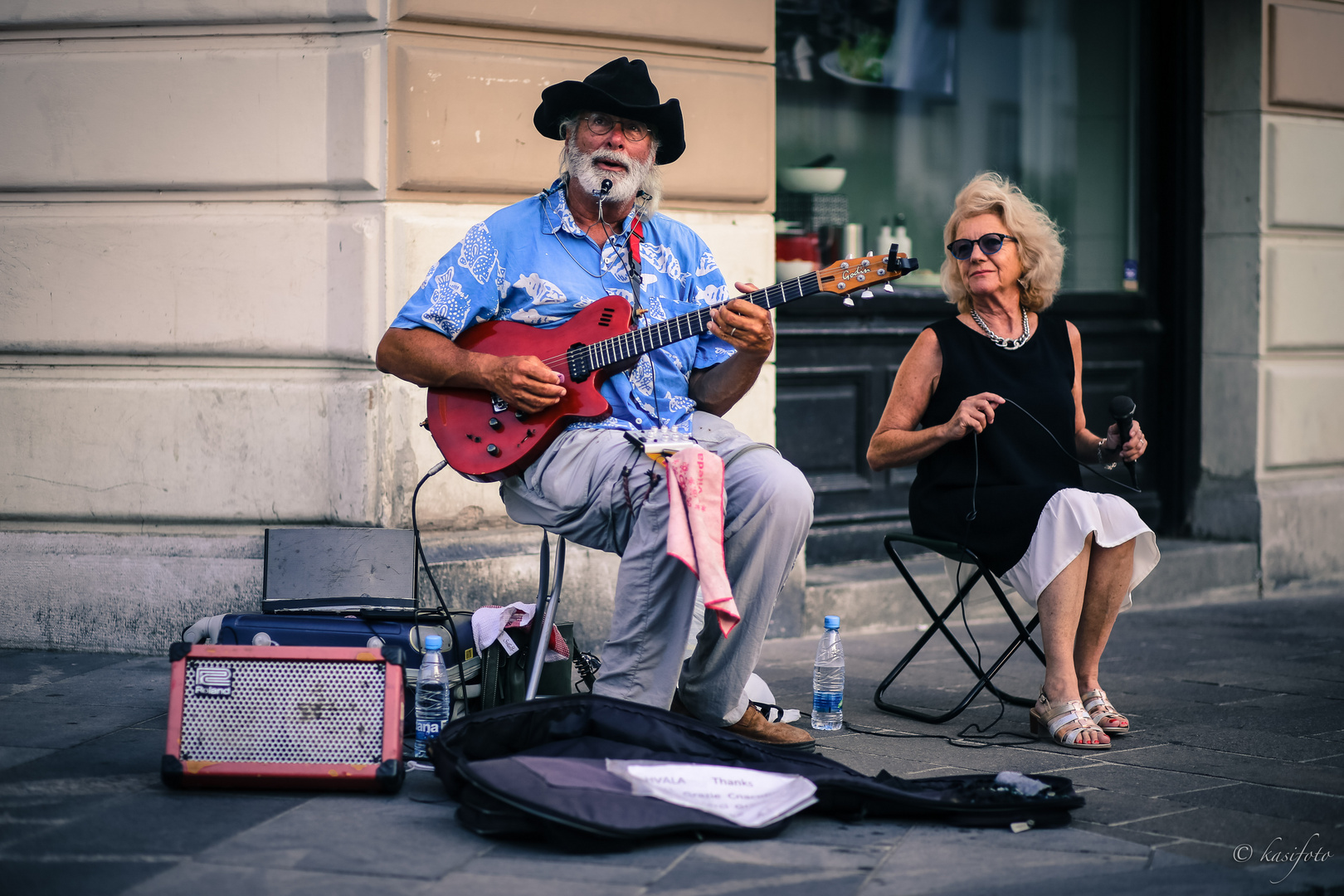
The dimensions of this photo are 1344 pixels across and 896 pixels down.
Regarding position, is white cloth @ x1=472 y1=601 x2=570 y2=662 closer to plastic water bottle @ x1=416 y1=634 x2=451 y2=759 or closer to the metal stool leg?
the metal stool leg

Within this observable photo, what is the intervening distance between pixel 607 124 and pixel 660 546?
1.22 m

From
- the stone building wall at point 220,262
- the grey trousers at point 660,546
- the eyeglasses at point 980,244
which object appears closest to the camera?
the grey trousers at point 660,546

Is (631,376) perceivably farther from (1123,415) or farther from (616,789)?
(1123,415)

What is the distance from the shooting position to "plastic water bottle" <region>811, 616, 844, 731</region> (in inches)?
153

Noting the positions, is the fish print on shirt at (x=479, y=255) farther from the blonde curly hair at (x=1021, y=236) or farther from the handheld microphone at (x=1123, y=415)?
the handheld microphone at (x=1123, y=415)

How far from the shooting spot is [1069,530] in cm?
385

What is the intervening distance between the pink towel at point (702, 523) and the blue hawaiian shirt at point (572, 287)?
403mm

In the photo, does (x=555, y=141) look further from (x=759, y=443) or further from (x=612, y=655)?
(x=612, y=655)

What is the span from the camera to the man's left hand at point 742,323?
3520 millimetres

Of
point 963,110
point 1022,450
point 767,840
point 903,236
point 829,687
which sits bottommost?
point 767,840

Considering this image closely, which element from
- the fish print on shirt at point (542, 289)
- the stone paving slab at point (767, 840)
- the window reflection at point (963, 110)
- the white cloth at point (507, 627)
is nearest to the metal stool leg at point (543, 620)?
the white cloth at point (507, 627)

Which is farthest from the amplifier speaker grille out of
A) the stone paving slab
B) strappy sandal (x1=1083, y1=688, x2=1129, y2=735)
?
strappy sandal (x1=1083, y1=688, x2=1129, y2=735)

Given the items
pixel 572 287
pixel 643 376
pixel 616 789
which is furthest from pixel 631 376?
pixel 616 789

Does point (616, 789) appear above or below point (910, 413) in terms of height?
below
